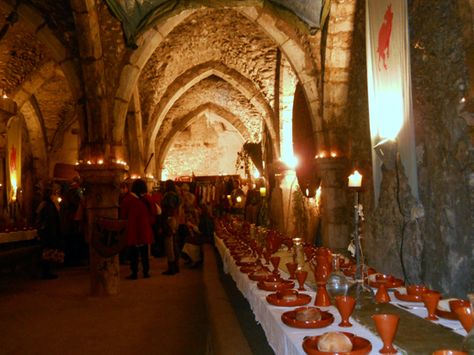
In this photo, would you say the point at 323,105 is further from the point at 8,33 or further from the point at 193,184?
the point at 193,184

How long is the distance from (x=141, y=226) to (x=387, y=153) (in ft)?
13.1

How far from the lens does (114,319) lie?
522 centimetres

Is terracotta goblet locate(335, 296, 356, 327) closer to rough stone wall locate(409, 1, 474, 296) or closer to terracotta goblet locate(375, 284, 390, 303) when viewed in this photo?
terracotta goblet locate(375, 284, 390, 303)

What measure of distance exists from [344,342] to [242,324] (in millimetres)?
2372

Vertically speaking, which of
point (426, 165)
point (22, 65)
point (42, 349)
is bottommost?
point (42, 349)

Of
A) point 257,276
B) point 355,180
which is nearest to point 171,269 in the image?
point 355,180

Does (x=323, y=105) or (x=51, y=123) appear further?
(x=51, y=123)

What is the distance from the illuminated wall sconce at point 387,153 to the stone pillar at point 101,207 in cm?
343

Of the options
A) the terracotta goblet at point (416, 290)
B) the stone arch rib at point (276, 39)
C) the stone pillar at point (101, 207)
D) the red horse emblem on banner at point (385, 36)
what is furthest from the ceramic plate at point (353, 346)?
the stone arch rib at point (276, 39)

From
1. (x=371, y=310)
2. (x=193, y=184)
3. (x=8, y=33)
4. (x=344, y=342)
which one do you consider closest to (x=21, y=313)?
(x=371, y=310)

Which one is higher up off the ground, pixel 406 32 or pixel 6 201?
pixel 406 32

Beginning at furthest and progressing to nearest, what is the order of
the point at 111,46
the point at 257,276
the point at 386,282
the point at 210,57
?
1. the point at 210,57
2. the point at 111,46
3. the point at 257,276
4. the point at 386,282

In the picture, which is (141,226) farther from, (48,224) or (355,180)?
(355,180)

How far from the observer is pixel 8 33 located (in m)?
9.70
